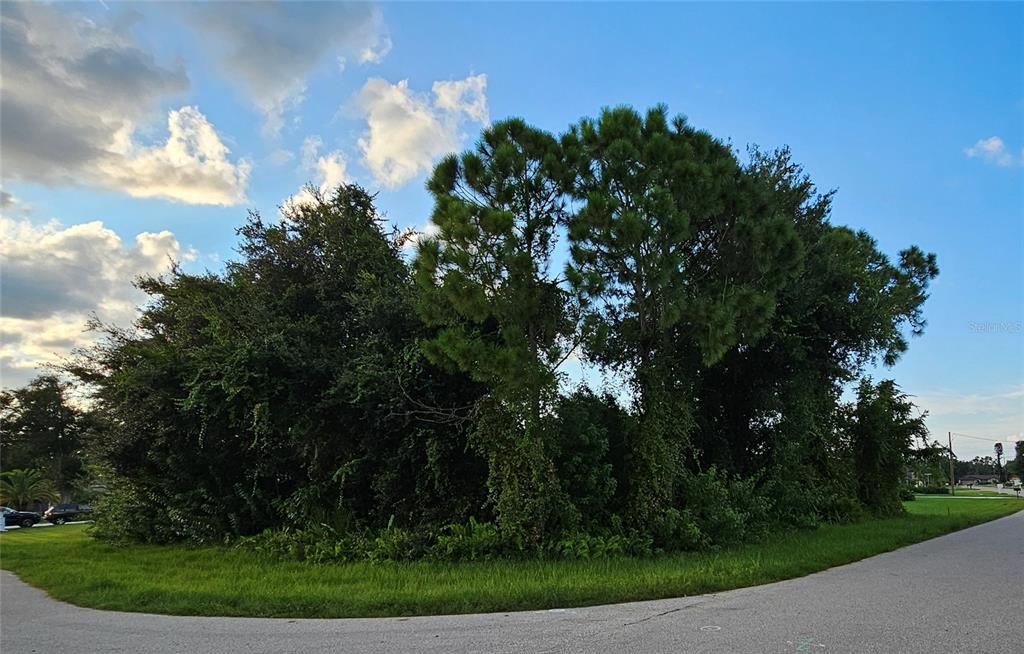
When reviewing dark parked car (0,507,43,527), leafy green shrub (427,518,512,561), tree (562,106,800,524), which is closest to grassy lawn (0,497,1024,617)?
leafy green shrub (427,518,512,561)

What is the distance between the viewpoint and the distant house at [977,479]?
123 metres

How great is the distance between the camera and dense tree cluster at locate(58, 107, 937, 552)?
40.7ft

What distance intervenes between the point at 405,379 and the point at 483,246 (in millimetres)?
3329

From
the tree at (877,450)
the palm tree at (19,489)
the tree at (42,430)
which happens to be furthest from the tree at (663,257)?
the tree at (42,430)

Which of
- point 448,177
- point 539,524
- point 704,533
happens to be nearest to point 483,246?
point 448,177

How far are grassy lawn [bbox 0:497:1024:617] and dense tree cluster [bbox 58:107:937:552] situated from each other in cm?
147

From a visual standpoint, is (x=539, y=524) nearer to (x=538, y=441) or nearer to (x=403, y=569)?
(x=538, y=441)

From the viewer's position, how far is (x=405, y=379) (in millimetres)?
13789

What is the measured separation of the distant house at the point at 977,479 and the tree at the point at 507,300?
13664 centimetres

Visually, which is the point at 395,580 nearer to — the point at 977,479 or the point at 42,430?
the point at 42,430

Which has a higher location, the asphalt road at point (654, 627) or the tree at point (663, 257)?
the tree at point (663, 257)

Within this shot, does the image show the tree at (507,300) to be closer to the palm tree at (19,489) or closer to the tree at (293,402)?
the tree at (293,402)

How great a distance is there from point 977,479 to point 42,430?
147983 mm

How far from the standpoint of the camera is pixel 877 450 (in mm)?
22438
